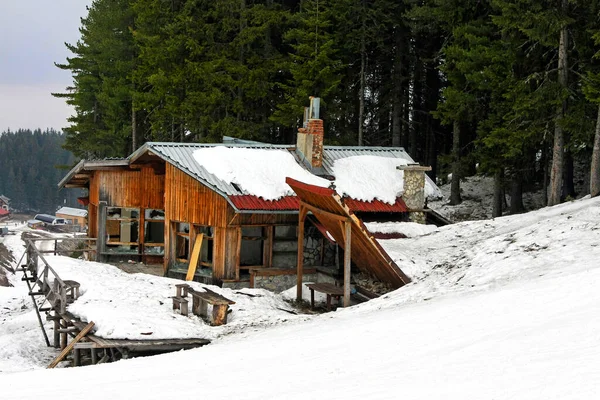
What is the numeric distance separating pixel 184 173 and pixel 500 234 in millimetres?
10093

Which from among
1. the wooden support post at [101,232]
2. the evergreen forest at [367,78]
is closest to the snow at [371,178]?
the evergreen forest at [367,78]

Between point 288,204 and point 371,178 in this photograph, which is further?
point 371,178

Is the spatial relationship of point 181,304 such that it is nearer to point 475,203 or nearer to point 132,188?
point 132,188

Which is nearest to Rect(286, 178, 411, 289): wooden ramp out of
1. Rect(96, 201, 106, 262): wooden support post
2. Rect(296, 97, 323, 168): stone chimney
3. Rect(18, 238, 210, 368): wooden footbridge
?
Rect(296, 97, 323, 168): stone chimney

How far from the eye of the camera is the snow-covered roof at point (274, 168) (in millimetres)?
20734

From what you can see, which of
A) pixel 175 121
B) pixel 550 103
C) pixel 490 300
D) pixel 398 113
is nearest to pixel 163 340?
pixel 490 300

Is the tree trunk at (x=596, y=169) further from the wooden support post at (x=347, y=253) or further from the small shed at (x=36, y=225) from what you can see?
the small shed at (x=36, y=225)

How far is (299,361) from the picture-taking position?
9.77 metres

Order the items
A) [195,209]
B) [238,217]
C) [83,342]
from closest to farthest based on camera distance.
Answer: [83,342] < [238,217] < [195,209]

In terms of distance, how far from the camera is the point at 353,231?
16.4 m

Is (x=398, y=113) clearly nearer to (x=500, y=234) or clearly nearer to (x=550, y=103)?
(x=550, y=103)

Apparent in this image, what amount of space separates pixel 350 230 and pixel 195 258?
695 cm

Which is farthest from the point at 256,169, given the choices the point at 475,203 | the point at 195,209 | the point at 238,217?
the point at 475,203

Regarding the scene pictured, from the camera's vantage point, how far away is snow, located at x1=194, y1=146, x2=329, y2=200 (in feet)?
68.2
